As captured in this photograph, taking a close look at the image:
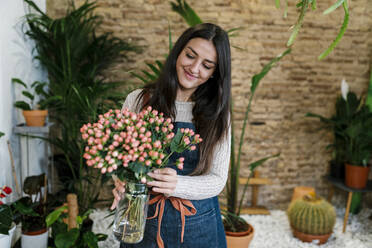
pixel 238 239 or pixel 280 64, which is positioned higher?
pixel 280 64

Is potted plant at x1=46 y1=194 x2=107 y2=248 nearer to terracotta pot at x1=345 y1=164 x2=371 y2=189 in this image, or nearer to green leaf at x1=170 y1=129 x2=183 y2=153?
green leaf at x1=170 y1=129 x2=183 y2=153

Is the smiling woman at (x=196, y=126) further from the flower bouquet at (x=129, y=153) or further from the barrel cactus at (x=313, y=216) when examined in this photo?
the barrel cactus at (x=313, y=216)

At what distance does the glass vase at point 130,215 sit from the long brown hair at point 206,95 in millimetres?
357

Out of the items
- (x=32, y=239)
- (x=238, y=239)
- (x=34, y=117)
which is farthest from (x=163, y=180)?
(x=34, y=117)

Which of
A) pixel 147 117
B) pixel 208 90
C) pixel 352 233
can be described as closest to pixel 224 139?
pixel 208 90

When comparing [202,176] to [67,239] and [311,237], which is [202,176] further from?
[311,237]

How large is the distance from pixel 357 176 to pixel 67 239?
2710mm

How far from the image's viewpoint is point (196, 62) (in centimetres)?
126

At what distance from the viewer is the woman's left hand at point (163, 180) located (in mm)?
990

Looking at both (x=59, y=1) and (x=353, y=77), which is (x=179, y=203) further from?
(x=353, y=77)

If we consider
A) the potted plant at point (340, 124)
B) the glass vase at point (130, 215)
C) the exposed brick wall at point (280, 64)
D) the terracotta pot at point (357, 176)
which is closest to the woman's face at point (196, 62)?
the glass vase at point (130, 215)

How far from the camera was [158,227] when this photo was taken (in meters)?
1.17

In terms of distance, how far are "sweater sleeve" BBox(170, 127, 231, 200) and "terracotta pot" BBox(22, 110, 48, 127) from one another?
157cm

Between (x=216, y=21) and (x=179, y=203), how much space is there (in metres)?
2.42
